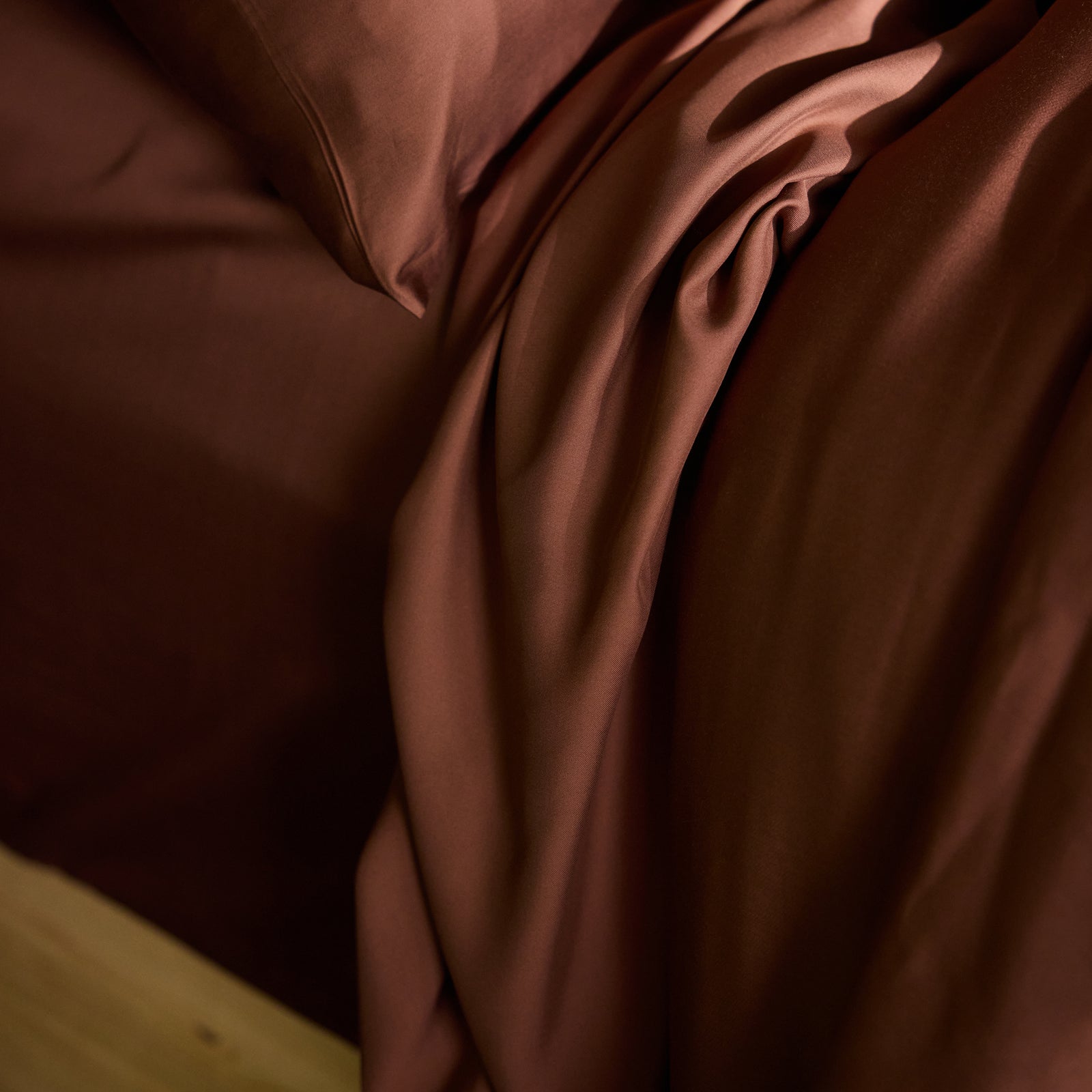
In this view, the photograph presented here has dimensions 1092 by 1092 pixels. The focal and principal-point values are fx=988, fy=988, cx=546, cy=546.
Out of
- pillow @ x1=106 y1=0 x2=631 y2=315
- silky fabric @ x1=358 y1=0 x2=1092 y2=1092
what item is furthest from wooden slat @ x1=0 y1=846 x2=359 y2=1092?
pillow @ x1=106 y1=0 x2=631 y2=315

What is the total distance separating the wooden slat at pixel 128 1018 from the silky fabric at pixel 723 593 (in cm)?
19

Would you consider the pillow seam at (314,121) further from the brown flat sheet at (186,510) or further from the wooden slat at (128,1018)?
the wooden slat at (128,1018)

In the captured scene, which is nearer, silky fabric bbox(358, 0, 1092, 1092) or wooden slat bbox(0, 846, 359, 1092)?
silky fabric bbox(358, 0, 1092, 1092)

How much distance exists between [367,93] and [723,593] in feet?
1.09

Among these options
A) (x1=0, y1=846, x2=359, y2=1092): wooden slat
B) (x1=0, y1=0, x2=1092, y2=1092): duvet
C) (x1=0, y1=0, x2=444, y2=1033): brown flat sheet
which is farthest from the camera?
(x1=0, y1=846, x2=359, y2=1092): wooden slat

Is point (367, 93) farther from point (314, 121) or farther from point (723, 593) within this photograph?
point (723, 593)

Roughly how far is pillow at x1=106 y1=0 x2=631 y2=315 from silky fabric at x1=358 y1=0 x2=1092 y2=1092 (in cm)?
5

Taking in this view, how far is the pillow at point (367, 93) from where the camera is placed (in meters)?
0.53

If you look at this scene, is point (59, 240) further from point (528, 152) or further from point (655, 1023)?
point (655, 1023)

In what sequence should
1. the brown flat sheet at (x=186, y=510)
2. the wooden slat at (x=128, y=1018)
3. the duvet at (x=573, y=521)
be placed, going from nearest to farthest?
1. the duvet at (x=573, y=521)
2. the brown flat sheet at (x=186, y=510)
3. the wooden slat at (x=128, y=1018)

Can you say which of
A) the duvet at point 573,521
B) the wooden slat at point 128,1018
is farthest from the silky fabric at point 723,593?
the wooden slat at point 128,1018

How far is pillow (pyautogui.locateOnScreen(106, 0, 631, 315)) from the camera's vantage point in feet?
1.75

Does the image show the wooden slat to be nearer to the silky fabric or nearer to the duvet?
the duvet

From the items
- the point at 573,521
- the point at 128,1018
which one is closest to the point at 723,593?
the point at 573,521
